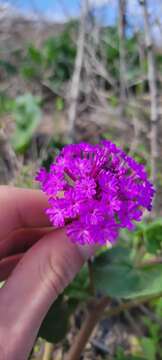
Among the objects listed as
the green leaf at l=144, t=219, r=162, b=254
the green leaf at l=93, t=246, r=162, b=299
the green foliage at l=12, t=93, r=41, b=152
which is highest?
the green foliage at l=12, t=93, r=41, b=152

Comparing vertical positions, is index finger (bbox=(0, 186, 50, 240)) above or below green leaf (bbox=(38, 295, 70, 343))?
above

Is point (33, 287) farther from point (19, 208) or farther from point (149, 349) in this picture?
point (149, 349)

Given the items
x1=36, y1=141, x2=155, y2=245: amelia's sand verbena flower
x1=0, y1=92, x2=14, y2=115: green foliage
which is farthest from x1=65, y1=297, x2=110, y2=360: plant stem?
x1=0, y1=92, x2=14, y2=115: green foliage

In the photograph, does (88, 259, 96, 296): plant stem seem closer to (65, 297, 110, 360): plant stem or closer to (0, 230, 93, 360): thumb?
(65, 297, 110, 360): plant stem

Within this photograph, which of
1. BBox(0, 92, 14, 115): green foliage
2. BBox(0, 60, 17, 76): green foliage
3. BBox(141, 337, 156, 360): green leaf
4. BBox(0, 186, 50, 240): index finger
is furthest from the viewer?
BBox(0, 60, 17, 76): green foliage

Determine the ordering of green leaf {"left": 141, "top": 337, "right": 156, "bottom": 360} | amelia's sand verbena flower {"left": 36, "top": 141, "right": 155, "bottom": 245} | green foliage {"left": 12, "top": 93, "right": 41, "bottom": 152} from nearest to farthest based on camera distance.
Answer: amelia's sand verbena flower {"left": 36, "top": 141, "right": 155, "bottom": 245}
green leaf {"left": 141, "top": 337, "right": 156, "bottom": 360}
green foliage {"left": 12, "top": 93, "right": 41, "bottom": 152}

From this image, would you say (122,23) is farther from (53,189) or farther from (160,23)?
(53,189)

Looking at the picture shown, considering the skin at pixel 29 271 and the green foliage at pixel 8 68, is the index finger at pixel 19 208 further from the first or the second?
the green foliage at pixel 8 68
